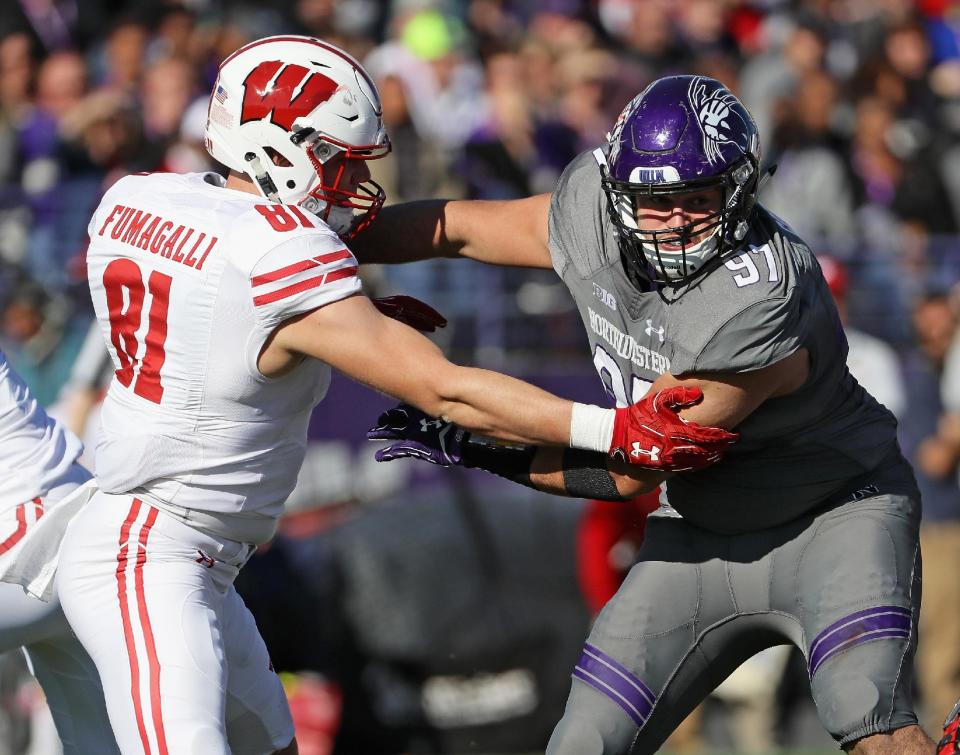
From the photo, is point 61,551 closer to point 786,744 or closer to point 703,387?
point 703,387

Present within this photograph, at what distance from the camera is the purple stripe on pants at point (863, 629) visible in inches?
142

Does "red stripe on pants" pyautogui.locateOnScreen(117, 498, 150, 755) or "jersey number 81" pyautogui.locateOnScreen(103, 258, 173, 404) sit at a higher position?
"jersey number 81" pyautogui.locateOnScreen(103, 258, 173, 404)

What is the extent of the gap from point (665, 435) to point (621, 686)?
0.79m

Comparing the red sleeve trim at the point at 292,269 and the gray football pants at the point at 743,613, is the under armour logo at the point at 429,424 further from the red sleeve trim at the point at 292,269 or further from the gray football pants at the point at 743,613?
the gray football pants at the point at 743,613

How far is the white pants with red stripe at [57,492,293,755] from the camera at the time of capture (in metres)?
3.35

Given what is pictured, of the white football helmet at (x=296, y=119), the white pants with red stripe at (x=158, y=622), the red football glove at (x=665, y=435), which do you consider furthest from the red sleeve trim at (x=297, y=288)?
the red football glove at (x=665, y=435)

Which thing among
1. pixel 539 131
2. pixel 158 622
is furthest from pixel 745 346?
pixel 539 131

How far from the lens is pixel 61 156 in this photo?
26.2 ft

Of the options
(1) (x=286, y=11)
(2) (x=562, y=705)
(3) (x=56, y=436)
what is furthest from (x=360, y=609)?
(1) (x=286, y=11)

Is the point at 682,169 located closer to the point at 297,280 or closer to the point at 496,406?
the point at 496,406

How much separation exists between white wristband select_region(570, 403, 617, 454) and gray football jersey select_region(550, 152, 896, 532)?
23 cm

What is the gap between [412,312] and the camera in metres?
3.93

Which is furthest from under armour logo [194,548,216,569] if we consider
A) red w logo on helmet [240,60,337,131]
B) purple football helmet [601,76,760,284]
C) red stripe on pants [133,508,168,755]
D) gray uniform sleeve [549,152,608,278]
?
purple football helmet [601,76,760,284]

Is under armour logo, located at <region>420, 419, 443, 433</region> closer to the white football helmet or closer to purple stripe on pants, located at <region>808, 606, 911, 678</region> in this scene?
the white football helmet
